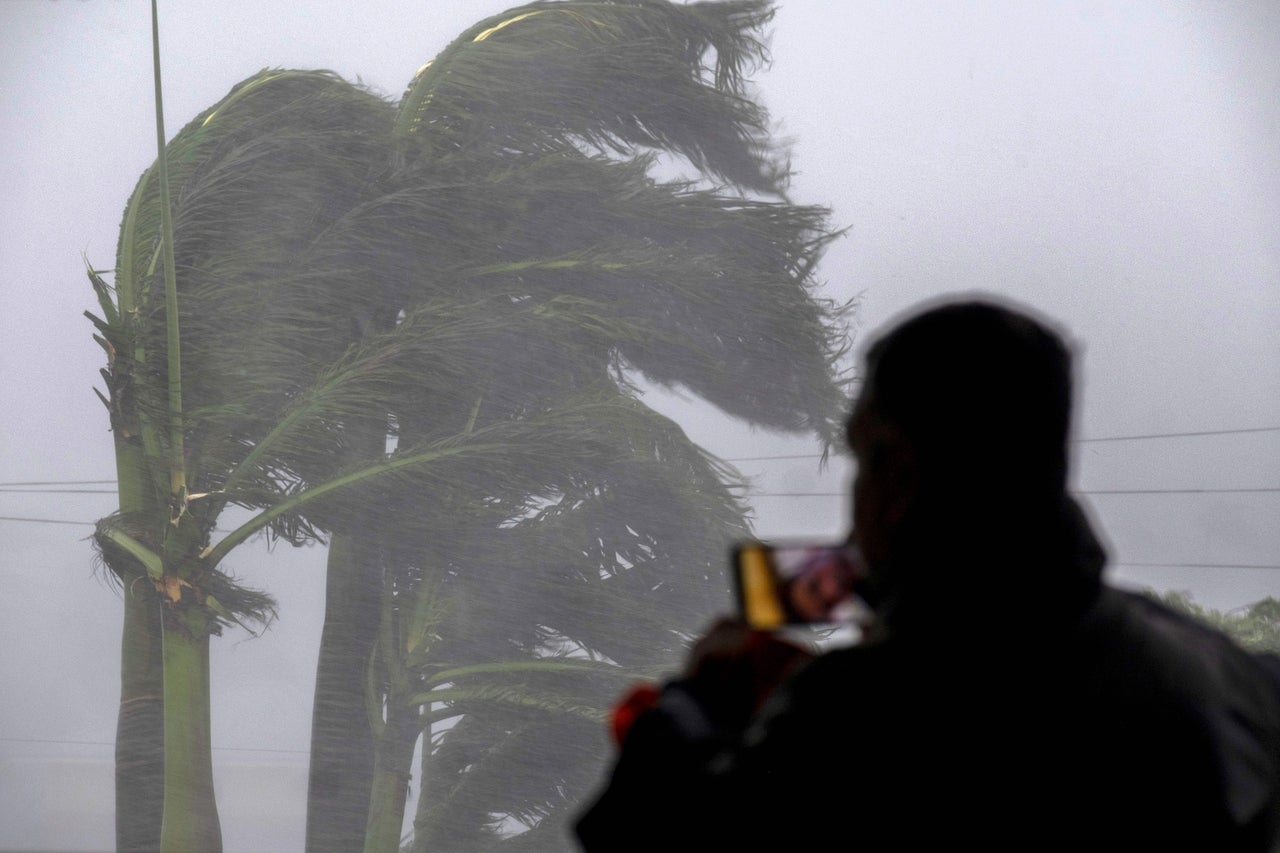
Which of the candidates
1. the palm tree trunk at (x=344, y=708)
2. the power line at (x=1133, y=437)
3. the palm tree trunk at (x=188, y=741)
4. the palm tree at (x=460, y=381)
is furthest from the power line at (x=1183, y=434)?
the palm tree trunk at (x=188, y=741)

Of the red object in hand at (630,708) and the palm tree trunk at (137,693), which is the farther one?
the palm tree trunk at (137,693)

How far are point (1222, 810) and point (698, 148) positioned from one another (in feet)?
4.29

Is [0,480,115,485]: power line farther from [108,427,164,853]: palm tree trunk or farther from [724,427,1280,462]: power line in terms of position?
[724,427,1280,462]: power line

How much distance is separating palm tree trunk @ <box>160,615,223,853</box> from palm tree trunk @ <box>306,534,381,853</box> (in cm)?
15

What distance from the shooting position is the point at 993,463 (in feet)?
1.15

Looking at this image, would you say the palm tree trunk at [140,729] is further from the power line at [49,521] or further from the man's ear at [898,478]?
the man's ear at [898,478]

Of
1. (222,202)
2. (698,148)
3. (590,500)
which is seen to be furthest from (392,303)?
(698,148)

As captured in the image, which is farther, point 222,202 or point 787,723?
point 222,202

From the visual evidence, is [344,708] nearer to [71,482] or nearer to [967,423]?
[71,482]

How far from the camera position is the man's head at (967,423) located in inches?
13.6

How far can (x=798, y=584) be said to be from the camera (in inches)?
15.4

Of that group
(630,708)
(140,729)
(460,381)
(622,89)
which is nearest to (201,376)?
(460,381)

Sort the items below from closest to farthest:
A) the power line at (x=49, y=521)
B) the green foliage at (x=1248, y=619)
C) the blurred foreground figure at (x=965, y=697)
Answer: the blurred foreground figure at (x=965, y=697) → the green foliage at (x=1248, y=619) → the power line at (x=49, y=521)

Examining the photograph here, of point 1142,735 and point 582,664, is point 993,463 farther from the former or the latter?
point 582,664
